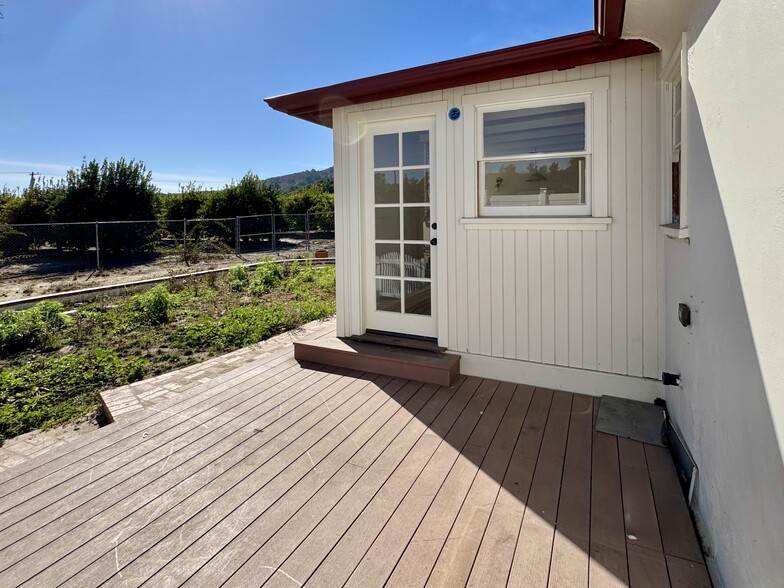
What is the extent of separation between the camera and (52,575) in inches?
60.2

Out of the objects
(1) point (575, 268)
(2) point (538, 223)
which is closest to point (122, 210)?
(2) point (538, 223)

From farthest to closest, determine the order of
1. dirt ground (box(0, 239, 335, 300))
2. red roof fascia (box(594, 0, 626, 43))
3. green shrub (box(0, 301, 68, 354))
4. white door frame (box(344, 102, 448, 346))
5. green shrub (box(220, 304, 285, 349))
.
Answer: dirt ground (box(0, 239, 335, 300)), green shrub (box(220, 304, 285, 349)), green shrub (box(0, 301, 68, 354)), white door frame (box(344, 102, 448, 346)), red roof fascia (box(594, 0, 626, 43))

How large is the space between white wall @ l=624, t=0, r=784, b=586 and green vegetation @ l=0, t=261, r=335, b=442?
3.80 metres

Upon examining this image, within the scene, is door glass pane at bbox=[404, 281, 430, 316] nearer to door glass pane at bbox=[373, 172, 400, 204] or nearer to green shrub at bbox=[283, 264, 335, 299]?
door glass pane at bbox=[373, 172, 400, 204]

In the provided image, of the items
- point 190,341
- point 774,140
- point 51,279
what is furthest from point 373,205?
point 51,279

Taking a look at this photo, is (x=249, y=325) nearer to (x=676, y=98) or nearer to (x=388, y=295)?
(x=388, y=295)

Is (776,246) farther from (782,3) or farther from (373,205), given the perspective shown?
(373,205)

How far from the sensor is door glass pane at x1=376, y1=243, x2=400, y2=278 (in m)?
3.85

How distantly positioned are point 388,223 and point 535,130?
1432mm

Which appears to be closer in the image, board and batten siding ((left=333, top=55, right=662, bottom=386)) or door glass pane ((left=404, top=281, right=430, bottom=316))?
board and batten siding ((left=333, top=55, right=662, bottom=386))

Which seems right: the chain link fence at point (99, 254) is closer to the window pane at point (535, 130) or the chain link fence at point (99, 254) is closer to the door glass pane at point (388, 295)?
the door glass pane at point (388, 295)

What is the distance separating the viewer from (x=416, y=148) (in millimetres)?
3654

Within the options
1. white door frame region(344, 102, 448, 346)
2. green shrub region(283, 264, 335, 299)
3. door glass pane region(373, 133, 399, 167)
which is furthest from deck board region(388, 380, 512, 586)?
green shrub region(283, 264, 335, 299)

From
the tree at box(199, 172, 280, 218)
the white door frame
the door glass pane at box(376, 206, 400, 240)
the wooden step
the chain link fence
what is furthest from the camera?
the tree at box(199, 172, 280, 218)
